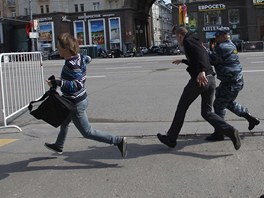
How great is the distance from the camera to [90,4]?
242ft

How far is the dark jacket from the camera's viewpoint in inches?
235

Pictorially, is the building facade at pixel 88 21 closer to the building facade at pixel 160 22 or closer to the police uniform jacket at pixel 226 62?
the building facade at pixel 160 22

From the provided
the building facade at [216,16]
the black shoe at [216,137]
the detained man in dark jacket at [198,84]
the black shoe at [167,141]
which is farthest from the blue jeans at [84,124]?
the building facade at [216,16]

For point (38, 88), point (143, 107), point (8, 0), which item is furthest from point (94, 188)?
point (8, 0)

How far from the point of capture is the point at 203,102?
6.30 m

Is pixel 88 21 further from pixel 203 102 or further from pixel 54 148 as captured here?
pixel 203 102

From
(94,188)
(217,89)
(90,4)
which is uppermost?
(90,4)

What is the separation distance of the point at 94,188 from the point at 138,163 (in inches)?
41.2

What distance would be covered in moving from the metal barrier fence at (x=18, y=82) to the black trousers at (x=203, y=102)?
3.48 metres

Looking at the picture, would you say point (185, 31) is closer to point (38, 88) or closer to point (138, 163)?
point (138, 163)

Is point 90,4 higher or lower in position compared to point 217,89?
higher

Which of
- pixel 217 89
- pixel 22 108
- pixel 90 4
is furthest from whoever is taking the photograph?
pixel 90 4

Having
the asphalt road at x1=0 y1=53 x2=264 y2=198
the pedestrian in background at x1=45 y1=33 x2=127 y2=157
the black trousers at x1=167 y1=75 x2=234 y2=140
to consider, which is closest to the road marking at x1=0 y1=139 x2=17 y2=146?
the asphalt road at x1=0 y1=53 x2=264 y2=198

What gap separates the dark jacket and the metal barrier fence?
3.91 m
